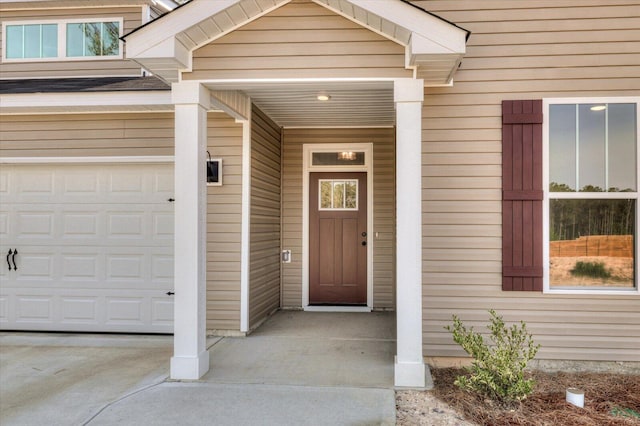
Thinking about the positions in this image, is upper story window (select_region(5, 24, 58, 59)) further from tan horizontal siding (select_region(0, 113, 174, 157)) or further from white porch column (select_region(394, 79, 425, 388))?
white porch column (select_region(394, 79, 425, 388))

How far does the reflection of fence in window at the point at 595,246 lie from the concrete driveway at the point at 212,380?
71.4 inches

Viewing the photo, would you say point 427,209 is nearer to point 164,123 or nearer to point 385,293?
point 385,293

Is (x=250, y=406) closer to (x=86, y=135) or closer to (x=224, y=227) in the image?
(x=224, y=227)

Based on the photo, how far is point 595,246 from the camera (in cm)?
394

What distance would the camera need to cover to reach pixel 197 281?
11.7ft

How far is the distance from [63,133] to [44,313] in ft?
6.90

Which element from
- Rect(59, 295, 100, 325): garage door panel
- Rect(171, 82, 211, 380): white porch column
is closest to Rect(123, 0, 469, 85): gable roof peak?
Rect(171, 82, 211, 380): white porch column

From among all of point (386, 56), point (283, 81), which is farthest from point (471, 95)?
point (283, 81)

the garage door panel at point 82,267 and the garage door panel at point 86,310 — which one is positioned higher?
the garage door panel at point 82,267

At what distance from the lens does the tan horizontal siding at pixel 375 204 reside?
629 centimetres

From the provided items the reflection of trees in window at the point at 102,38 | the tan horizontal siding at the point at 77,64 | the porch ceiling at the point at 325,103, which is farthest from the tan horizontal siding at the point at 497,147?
the reflection of trees in window at the point at 102,38

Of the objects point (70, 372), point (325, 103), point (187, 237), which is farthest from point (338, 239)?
point (70, 372)

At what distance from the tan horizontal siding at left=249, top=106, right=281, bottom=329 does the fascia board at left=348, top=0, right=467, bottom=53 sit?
2.30 metres

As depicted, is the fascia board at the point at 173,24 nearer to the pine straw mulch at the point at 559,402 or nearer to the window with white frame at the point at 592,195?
the window with white frame at the point at 592,195
